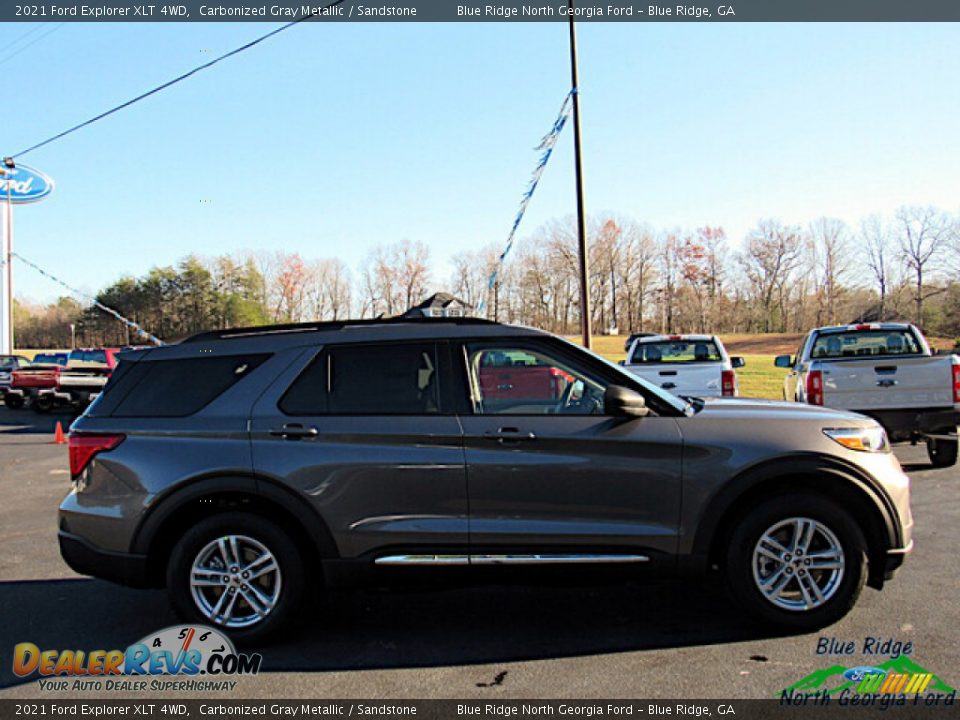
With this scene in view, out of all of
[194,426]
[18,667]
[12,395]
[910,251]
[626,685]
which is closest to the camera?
[626,685]

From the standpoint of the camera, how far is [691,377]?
1199 cm

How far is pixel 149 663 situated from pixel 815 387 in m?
8.01

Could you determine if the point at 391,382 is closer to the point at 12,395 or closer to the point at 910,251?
the point at 12,395

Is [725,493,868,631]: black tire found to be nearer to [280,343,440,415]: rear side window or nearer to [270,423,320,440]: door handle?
[280,343,440,415]: rear side window

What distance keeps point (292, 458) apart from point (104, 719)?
4.98 feet

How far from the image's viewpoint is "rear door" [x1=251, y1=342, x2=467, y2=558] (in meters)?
4.43

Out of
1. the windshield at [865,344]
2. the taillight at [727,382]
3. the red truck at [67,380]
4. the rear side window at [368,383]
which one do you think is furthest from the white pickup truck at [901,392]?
the red truck at [67,380]

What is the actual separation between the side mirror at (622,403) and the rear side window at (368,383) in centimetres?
95

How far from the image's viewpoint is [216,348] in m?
4.86

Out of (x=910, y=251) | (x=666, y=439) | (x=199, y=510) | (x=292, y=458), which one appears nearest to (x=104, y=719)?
(x=199, y=510)

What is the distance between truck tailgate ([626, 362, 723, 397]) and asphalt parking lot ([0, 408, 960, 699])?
5.64m

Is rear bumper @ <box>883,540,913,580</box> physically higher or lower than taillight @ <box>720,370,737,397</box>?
lower

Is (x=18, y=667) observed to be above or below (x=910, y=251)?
below

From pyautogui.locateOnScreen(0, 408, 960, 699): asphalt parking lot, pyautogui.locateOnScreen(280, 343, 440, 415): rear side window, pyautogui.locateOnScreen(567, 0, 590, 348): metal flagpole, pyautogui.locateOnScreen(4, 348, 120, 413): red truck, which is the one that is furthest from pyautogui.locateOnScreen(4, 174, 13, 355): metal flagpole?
pyautogui.locateOnScreen(280, 343, 440, 415): rear side window
